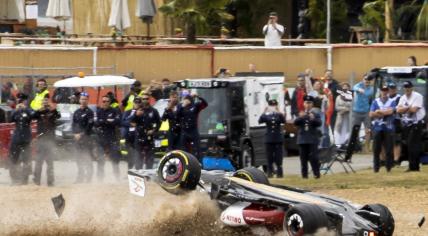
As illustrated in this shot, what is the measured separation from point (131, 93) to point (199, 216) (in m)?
10.7

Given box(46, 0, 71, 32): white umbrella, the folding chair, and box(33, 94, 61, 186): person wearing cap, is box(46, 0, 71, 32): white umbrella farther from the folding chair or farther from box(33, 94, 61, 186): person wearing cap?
the folding chair

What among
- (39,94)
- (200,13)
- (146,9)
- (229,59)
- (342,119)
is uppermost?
(146,9)

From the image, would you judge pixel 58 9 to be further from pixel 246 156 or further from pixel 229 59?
pixel 246 156

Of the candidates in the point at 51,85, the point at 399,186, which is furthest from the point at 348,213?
the point at 51,85

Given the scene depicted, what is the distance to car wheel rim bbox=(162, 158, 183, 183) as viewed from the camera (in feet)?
42.4

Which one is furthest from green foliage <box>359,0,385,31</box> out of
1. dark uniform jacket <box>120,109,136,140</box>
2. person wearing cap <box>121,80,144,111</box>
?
dark uniform jacket <box>120,109,136,140</box>

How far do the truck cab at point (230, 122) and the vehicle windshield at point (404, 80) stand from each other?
2629 mm

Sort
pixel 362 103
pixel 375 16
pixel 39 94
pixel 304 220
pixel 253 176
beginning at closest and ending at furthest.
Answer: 1. pixel 304 220
2. pixel 253 176
3. pixel 39 94
4. pixel 362 103
5. pixel 375 16

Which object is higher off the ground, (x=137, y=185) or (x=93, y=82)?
(x=93, y=82)

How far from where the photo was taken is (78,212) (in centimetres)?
1385

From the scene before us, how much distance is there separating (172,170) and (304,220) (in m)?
2.00

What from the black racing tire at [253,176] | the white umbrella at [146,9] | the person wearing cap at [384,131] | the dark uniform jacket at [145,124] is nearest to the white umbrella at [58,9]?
the white umbrella at [146,9]

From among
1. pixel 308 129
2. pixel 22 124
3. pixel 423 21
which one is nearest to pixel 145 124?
pixel 22 124

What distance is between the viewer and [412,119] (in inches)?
803
